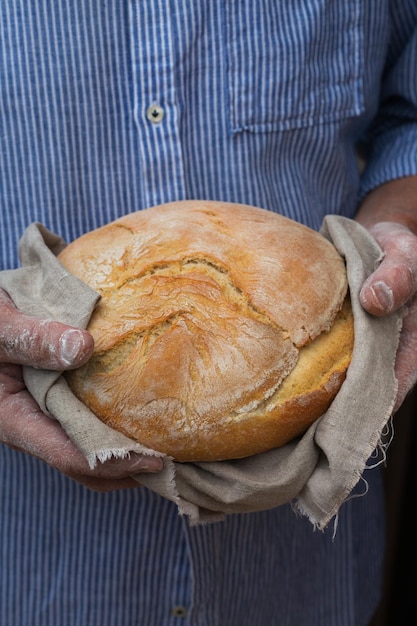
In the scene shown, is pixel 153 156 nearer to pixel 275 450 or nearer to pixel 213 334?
pixel 213 334

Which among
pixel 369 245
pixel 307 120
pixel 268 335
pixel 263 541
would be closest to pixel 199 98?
pixel 307 120

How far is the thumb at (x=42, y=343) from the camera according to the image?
953 millimetres

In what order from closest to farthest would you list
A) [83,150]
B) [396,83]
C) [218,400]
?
[218,400]
[83,150]
[396,83]

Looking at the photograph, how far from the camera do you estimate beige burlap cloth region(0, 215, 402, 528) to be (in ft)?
3.18

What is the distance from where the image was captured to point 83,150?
1.32 m

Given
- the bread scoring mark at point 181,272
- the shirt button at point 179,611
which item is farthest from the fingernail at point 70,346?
the shirt button at point 179,611

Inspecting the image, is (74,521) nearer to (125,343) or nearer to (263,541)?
(263,541)

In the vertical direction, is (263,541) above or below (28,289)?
below

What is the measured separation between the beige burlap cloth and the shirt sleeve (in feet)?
2.03

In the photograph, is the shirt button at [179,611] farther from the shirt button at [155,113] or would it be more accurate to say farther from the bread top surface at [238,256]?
the shirt button at [155,113]

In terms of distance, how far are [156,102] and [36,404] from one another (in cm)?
61

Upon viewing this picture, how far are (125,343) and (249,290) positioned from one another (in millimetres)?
195

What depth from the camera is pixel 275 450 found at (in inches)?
40.6

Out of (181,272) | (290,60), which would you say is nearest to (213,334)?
(181,272)
